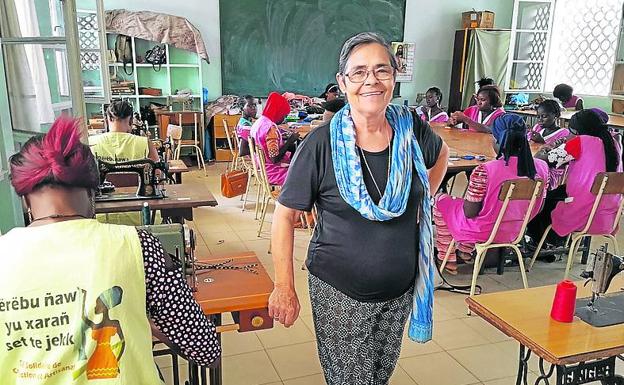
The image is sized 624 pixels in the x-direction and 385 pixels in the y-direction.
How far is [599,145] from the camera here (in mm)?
3439

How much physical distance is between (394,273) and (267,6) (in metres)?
6.76

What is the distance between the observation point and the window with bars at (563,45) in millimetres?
7871

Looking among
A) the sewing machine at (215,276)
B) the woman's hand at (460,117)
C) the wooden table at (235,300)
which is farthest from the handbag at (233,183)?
the wooden table at (235,300)

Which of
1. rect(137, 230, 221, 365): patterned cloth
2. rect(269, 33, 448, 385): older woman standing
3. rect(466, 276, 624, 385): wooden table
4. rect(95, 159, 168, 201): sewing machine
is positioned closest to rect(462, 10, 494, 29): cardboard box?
rect(95, 159, 168, 201): sewing machine

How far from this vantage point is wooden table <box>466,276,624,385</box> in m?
1.49

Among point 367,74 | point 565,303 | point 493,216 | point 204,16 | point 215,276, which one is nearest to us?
point 367,74

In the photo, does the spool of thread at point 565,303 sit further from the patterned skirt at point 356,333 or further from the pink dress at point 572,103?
the pink dress at point 572,103

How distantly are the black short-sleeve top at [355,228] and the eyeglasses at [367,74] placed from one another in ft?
0.55

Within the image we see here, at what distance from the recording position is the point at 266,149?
440 centimetres

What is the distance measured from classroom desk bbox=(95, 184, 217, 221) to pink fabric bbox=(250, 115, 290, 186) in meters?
1.34

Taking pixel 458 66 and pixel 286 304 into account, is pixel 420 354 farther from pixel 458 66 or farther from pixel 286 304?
pixel 458 66

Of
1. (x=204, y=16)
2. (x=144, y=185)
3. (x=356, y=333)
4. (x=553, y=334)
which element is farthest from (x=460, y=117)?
(x=204, y=16)

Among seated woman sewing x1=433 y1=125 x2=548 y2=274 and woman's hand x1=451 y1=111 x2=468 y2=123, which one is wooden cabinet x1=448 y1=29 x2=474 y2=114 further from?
seated woman sewing x1=433 y1=125 x2=548 y2=274

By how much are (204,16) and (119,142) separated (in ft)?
15.1
